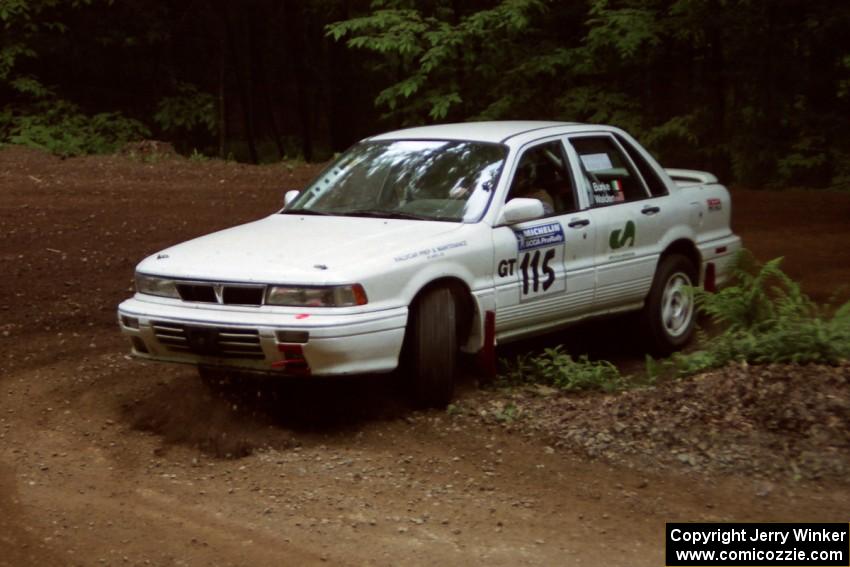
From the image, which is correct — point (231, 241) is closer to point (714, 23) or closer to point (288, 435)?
point (288, 435)

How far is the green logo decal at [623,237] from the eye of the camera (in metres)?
8.66

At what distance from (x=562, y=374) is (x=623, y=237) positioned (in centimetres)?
118

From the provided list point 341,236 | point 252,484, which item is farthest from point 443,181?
point 252,484

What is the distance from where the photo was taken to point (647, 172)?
30.5 ft

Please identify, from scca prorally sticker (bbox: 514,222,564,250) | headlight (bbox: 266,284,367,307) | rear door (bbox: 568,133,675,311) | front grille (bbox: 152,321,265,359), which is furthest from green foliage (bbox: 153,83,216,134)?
headlight (bbox: 266,284,367,307)

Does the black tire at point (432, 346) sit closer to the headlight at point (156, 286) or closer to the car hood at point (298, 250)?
the car hood at point (298, 250)

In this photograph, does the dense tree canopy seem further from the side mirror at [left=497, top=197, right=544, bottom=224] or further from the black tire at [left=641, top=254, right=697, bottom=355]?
the side mirror at [left=497, top=197, right=544, bottom=224]

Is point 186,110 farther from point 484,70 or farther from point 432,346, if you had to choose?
point 432,346

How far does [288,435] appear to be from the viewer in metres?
6.97

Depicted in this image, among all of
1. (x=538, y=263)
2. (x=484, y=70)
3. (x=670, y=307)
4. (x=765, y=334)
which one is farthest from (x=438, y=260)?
(x=484, y=70)

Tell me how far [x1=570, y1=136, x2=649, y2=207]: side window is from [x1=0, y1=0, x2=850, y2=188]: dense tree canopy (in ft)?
23.0

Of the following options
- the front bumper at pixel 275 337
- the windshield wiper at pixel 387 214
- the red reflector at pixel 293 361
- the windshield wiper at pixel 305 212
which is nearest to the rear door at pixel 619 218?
the windshield wiper at pixel 387 214

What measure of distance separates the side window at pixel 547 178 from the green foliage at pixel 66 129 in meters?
11.3

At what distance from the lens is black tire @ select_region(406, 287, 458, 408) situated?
7223mm
